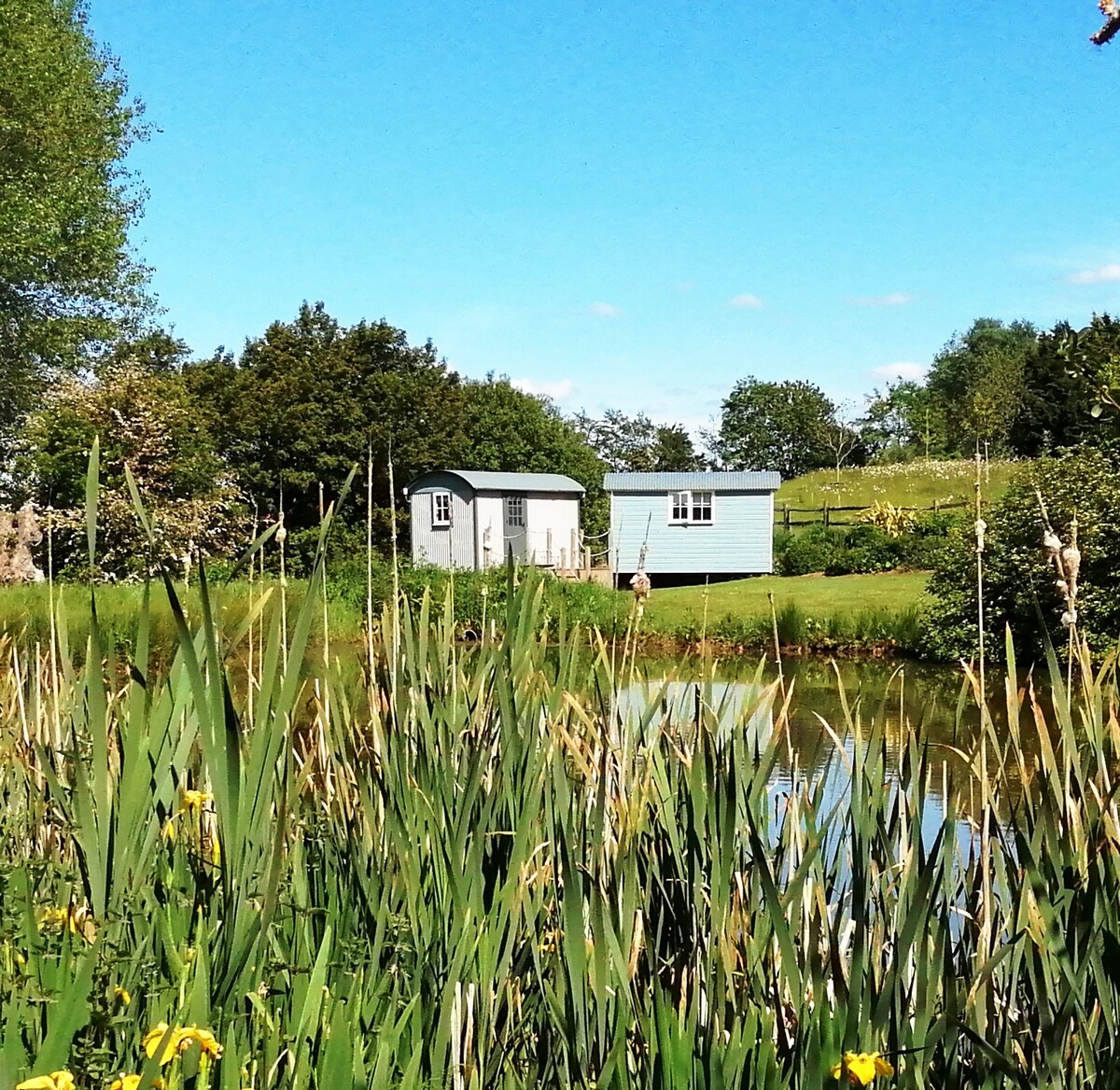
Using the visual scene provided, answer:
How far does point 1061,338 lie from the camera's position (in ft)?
9.39

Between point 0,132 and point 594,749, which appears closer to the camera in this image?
point 594,749

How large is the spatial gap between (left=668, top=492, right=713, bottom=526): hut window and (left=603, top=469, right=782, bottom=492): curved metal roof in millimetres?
241

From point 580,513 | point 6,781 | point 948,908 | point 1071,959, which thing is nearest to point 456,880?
point 948,908

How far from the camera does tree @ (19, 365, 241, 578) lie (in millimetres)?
22844

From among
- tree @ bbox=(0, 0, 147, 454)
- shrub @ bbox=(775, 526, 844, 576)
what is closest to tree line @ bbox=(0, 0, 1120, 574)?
tree @ bbox=(0, 0, 147, 454)

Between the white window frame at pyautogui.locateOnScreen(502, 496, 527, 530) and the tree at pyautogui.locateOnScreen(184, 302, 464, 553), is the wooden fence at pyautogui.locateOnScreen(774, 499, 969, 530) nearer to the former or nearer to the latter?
the white window frame at pyautogui.locateOnScreen(502, 496, 527, 530)

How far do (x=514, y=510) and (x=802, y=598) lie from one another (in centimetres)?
1047

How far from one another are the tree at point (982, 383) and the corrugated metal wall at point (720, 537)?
5.05 meters

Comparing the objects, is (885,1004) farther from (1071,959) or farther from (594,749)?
(594,749)

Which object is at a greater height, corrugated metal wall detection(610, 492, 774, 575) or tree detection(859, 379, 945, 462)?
tree detection(859, 379, 945, 462)

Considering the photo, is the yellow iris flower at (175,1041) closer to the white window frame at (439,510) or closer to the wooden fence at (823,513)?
the wooden fence at (823,513)

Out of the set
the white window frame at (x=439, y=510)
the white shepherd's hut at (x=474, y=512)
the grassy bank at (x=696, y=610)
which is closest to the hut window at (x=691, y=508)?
the white shepherd's hut at (x=474, y=512)

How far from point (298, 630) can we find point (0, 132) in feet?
78.8

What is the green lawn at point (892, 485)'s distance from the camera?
3744cm
